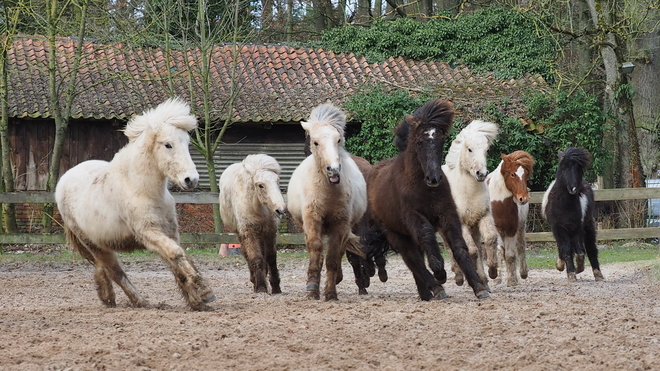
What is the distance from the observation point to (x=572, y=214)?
482 inches

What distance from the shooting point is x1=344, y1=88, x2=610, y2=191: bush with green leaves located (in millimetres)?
22453

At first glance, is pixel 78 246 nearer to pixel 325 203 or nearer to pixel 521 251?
pixel 325 203

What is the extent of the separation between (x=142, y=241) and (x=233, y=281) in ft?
14.5

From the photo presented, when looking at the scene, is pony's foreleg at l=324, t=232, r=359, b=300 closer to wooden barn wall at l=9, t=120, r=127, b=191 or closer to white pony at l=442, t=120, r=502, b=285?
white pony at l=442, t=120, r=502, b=285

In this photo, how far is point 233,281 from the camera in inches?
473

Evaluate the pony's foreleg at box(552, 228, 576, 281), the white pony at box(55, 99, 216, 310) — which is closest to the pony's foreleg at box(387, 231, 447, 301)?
the white pony at box(55, 99, 216, 310)

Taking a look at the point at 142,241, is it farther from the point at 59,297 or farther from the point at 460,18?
the point at 460,18

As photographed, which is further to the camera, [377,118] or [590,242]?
[377,118]

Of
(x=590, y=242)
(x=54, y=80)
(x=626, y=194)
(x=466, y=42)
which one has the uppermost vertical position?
(x=466, y=42)

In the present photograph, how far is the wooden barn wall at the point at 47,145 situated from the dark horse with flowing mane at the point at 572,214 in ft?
45.4

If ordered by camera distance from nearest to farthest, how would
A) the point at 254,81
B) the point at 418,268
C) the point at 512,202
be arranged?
1. the point at 418,268
2. the point at 512,202
3. the point at 254,81

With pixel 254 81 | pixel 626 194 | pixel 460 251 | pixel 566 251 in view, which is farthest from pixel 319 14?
pixel 460 251

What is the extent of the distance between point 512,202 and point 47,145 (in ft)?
49.4

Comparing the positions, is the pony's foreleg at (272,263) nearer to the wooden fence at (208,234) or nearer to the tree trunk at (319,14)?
the wooden fence at (208,234)
